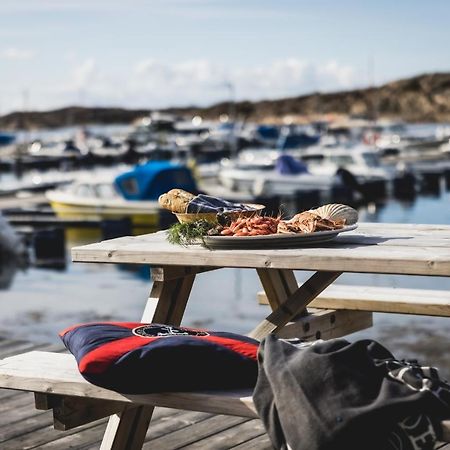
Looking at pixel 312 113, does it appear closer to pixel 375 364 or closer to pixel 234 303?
pixel 234 303

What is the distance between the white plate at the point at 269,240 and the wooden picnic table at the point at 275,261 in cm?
4

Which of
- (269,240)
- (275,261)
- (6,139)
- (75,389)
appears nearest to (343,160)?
(269,240)

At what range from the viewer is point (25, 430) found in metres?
5.56

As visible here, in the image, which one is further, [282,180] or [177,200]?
A: [282,180]

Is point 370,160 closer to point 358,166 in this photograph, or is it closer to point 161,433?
point 358,166

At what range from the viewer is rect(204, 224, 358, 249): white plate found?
4203 mm

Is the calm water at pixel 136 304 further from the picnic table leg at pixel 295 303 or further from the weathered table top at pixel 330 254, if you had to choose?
the weathered table top at pixel 330 254

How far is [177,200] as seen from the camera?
448 centimetres

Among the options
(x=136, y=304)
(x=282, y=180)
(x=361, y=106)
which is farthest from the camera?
(x=361, y=106)

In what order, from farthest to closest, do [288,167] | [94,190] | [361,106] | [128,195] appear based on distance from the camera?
[361,106] → [288,167] → [94,190] → [128,195]

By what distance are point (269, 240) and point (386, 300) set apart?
1483mm

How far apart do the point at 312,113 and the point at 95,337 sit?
531 ft

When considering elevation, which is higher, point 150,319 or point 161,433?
point 150,319

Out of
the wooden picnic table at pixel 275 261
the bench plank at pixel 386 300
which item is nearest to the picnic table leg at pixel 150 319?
the wooden picnic table at pixel 275 261
